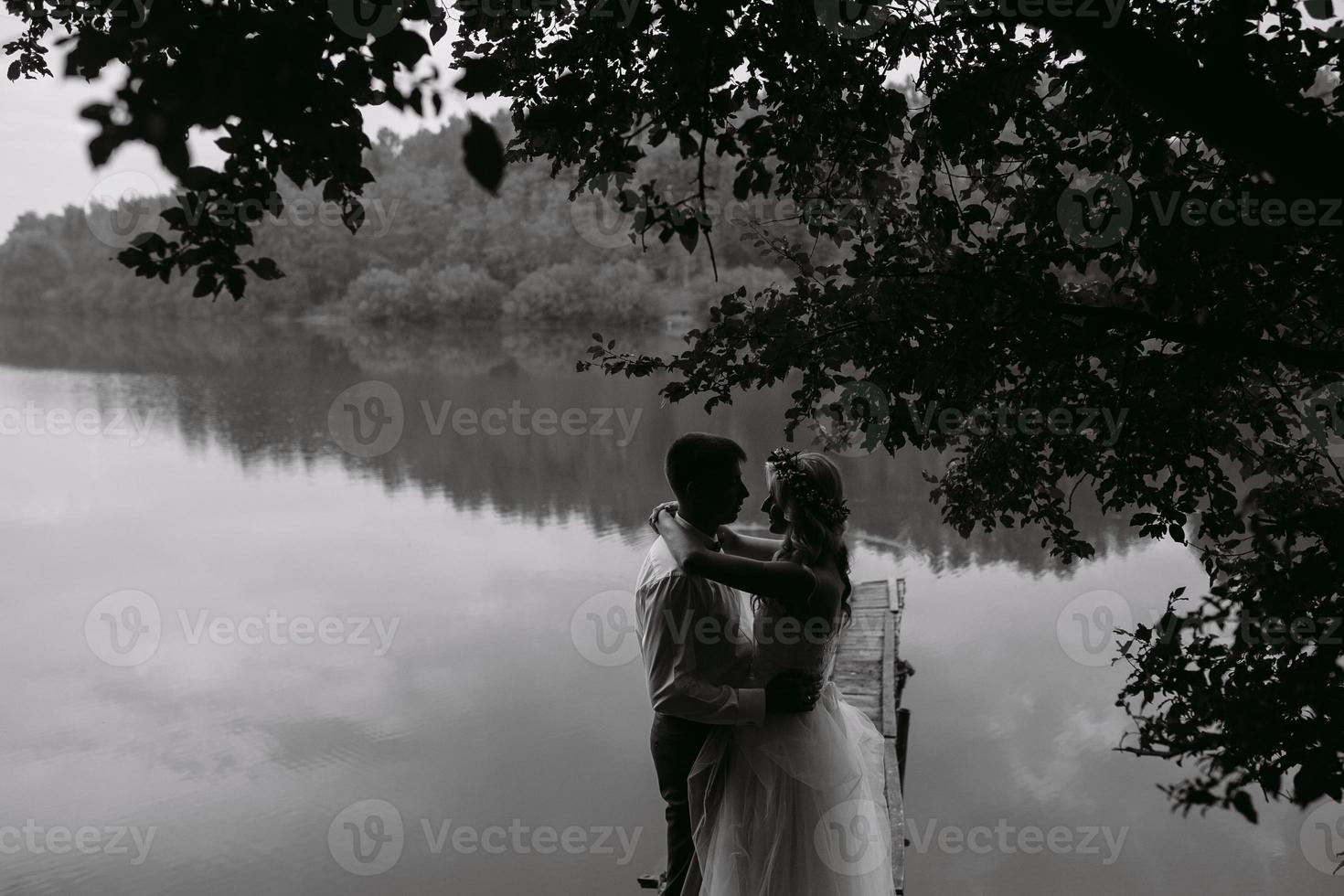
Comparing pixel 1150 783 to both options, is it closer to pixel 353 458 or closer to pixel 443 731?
pixel 443 731

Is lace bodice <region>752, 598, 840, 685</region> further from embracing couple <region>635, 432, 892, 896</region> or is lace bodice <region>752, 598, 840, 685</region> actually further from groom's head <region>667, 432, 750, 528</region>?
groom's head <region>667, 432, 750, 528</region>

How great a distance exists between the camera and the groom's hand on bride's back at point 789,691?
9.88 ft

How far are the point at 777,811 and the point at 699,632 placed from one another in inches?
26.8

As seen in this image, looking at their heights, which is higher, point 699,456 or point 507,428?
point 699,456

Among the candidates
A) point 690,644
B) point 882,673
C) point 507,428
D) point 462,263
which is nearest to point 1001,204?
point 690,644

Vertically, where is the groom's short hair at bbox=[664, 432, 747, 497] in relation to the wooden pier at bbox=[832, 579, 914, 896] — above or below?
above

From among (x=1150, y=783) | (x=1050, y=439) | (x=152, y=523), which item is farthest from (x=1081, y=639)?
(x=152, y=523)

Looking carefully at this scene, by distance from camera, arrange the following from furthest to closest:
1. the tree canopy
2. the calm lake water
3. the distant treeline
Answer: the distant treeline, the calm lake water, the tree canopy

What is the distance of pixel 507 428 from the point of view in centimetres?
1917

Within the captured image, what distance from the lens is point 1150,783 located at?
22.3 ft

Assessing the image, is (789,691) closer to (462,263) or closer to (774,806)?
(774,806)

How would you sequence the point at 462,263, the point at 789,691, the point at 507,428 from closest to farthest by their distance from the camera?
1. the point at 789,691
2. the point at 507,428
3. the point at 462,263

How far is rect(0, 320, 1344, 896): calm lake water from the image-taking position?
6.14 metres

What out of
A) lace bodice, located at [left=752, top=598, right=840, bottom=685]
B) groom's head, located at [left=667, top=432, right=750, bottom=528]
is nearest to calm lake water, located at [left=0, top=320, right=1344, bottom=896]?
lace bodice, located at [left=752, top=598, right=840, bottom=685]
